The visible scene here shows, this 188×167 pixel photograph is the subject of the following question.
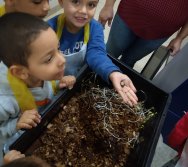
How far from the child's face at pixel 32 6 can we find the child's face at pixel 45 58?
7.6 inches

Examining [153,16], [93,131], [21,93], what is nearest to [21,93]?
[21,93]

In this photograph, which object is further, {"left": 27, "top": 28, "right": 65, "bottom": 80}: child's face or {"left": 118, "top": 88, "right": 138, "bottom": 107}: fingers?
{"left": 118, "top": 88, "right": 138, "bottom": 107}: fingers

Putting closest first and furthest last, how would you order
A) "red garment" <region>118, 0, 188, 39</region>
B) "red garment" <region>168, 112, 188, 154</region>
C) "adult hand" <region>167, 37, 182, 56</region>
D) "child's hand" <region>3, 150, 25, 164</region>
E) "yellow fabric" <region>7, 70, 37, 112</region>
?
1. "child's hand" <region>3, 150, 25, 164</region>
2. "yellow fabric" <region>7, 70, 37, 112</region>
3. "red garment" <region>168, 112, 188, 154</region>
4. "red garment" <region>118, 0, 188, 39</region>
5. "adult hand" <region>167, 37, 182, 56</region>

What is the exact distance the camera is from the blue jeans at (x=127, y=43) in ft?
4.17

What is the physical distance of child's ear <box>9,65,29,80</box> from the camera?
2.50 feet

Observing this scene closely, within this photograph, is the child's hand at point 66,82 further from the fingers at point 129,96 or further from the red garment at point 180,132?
the red garment at point 180,132

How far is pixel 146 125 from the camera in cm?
99

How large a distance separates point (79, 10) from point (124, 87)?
0.30 metres

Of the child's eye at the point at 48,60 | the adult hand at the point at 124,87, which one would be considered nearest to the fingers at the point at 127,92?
the adult hand at the point at 124,87

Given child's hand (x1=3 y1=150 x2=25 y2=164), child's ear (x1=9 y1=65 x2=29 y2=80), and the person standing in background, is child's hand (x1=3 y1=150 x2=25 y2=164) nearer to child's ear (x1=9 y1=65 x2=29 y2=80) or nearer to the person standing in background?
child's ear (x1=9 y1=65 x2=29 y2=80)

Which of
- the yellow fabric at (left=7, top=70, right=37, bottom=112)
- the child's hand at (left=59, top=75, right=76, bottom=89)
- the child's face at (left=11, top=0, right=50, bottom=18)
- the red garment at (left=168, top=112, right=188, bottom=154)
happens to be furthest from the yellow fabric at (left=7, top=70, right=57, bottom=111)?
the red garment at (left=168, top=112, right=188, bottom=154)

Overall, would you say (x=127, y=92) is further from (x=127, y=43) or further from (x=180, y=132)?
(x=127, y=43)

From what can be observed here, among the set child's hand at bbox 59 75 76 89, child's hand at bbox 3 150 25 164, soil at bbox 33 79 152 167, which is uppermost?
child's hand at bbox 59 75 76 89

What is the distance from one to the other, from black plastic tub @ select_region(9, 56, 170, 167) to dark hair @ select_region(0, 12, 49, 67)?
20 centimetres
